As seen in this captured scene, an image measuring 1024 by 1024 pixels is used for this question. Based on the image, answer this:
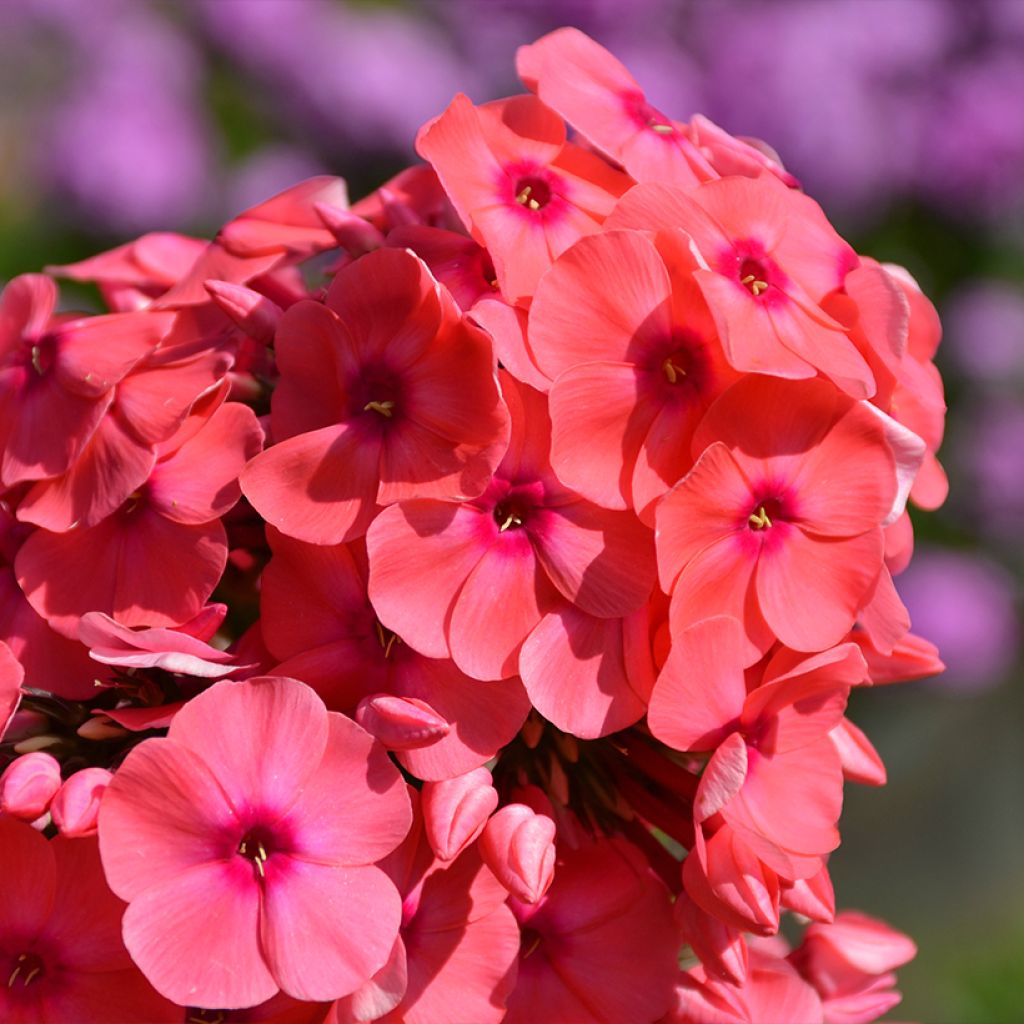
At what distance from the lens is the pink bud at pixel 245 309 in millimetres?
632

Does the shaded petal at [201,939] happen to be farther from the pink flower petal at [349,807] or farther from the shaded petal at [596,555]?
the shaded petal at [596,555]

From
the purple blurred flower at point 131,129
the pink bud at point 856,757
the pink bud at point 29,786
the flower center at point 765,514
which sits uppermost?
the flower center at point 765,514

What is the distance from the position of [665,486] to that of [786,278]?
13 centimetres

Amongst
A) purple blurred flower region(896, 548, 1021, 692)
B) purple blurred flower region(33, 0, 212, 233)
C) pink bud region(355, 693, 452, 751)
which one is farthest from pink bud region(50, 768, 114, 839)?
purple blurred flower region(33, 0, 212, 233)

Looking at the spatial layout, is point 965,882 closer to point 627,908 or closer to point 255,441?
point 627,908

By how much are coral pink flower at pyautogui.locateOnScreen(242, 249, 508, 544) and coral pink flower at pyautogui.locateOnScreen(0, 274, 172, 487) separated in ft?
0.28

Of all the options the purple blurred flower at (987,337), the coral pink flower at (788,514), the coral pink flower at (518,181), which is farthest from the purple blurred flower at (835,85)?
the coral pink flower at (788,514)

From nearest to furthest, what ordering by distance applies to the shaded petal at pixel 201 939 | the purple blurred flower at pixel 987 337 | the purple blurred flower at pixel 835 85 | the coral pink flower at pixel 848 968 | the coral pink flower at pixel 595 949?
the shaded petal at pixel 201 939 < the coral pink flower at pixel 595 949 < the coral pink flower at pixel 848 968 < the purple blurred flower at pixel 835 85 < the purple blurred flower at pixel 987 337

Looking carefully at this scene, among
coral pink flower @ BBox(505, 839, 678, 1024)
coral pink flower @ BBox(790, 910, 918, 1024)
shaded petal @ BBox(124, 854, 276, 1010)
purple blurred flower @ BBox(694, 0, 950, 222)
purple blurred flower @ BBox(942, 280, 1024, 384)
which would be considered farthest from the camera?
purple blurred flower @ BBox(942, 280, 1024, 384)

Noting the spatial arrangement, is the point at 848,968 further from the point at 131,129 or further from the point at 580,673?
the point at 131,129

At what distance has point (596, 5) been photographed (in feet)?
7.47

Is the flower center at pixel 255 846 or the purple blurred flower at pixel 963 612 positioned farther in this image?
the purple blurred flower at pixel 963 612

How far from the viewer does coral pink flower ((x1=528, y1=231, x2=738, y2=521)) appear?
55 cm

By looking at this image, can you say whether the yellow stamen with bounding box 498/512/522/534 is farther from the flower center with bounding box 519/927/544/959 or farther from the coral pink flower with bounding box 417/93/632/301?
the flower center with bounding box 519/927/544/959
